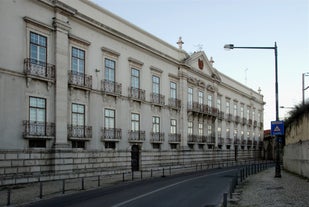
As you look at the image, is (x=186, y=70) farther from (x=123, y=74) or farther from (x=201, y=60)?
(x=123, y=74)

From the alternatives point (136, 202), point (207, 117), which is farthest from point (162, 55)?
point (136, 202)

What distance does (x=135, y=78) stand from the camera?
3550cm

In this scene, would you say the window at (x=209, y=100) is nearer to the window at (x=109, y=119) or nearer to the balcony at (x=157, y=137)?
the balcony at (x=157, y=137)

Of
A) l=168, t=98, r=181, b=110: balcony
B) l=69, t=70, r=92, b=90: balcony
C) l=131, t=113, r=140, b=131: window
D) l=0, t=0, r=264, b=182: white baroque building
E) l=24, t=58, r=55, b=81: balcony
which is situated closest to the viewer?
l=0, t=0, r=264, b=182: white baroque building

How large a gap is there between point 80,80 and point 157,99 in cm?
1185

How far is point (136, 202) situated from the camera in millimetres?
15086

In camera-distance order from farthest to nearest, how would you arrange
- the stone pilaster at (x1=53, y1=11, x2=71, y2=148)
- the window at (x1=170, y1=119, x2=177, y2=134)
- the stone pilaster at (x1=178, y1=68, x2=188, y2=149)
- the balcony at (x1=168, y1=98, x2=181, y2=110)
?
the stone pilaster at (x1=178, y1=68, x2=188, y2=149) < the window at (x1=170, y1=119, x2=177, y2=134) < the balcony at (x1=168, y1=98, x2=181, y2=110) < the stone pilaster at (x1=53, y1=11, x2=71, y2=148)

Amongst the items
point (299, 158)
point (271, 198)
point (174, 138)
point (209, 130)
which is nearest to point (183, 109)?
point (174, 138)

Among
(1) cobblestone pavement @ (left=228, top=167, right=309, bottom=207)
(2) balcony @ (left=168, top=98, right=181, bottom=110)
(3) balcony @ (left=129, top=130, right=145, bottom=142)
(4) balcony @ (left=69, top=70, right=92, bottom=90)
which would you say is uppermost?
(4) balcony @ (left=69, top=70, right=92, bottom=90)

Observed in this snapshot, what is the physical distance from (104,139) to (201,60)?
23.3 metres

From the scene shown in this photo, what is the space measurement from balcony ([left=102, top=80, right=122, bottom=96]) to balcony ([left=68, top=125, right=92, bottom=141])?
357 centimetres

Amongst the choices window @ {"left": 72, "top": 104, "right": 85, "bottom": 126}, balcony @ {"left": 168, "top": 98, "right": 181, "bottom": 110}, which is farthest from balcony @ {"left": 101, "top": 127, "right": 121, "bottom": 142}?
balcony @ {"left": 168, "top": 98, "right": 181, "bottom": 110}

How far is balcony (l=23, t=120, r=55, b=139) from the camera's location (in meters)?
23.2

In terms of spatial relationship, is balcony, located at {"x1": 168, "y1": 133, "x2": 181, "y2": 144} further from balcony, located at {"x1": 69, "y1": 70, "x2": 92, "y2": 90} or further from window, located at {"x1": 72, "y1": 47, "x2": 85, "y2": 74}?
window, located at {"x1": 72, "y1": 47, "x2": 85, "y2": 74}
